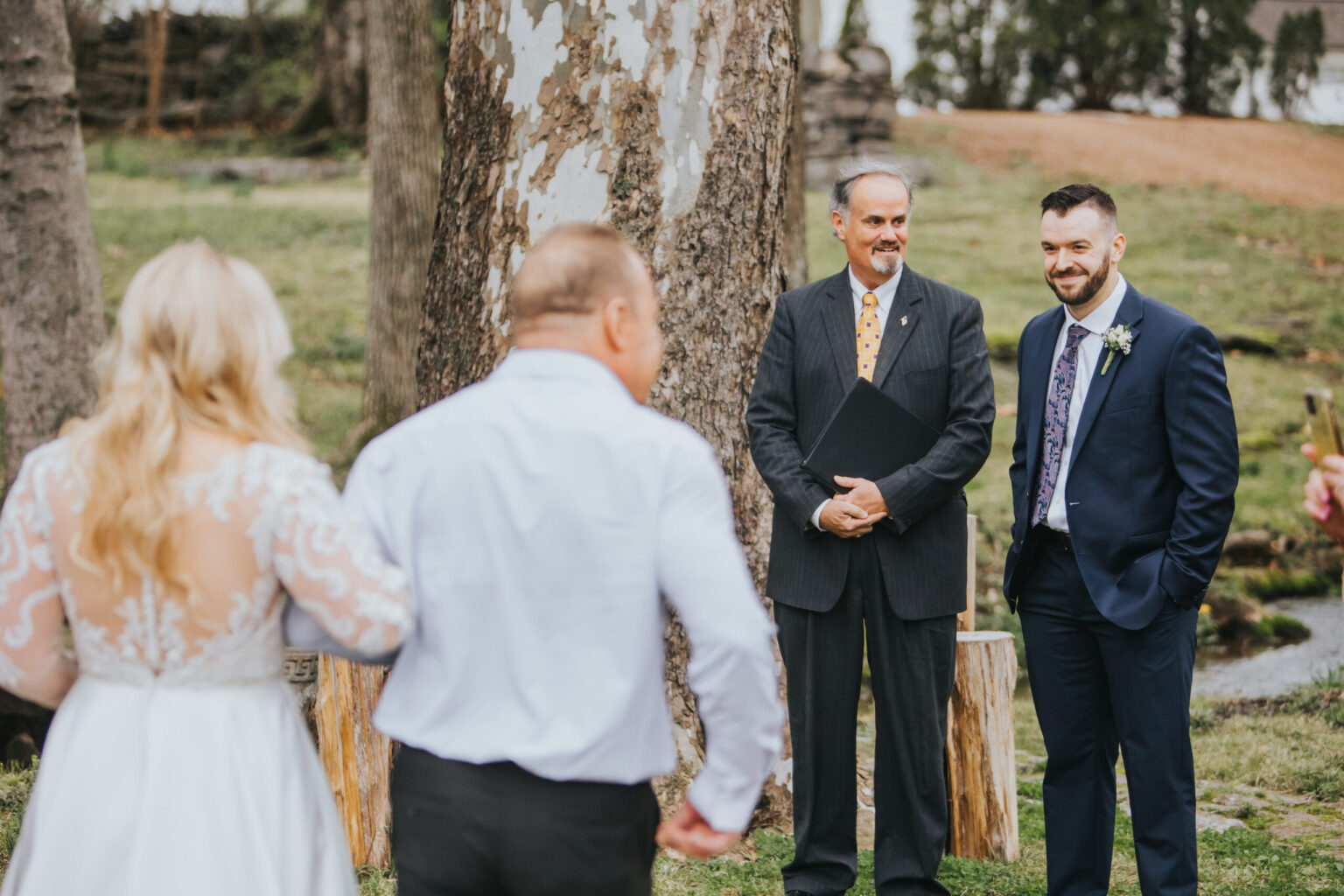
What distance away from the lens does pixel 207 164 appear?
2019 centimetres

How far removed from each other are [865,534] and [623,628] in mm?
1888

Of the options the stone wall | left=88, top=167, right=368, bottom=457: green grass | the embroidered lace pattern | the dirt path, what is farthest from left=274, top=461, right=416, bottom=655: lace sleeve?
the dirt path

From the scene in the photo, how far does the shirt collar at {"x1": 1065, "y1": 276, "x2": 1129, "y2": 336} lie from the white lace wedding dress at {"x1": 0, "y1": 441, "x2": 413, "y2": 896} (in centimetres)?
250

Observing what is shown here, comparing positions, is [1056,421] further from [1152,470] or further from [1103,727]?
[1103,727]

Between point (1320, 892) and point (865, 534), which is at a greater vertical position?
point (865, 534)

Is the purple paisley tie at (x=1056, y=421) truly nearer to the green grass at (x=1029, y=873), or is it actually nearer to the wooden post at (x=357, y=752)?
the green grass at (x=1029, y=873)

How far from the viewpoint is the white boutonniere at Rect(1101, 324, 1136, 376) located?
12.4 ft

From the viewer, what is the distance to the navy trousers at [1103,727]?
3.76m

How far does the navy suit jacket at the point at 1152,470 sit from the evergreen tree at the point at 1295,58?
25.6 m

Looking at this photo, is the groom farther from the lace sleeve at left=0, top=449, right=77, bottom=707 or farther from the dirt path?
the dirt path

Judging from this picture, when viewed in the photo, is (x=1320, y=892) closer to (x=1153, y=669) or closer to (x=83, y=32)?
(x=1153, y=669)

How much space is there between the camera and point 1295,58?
87.4 ft

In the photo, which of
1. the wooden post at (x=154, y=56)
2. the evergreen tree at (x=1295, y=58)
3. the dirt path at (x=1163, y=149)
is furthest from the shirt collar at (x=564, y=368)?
the evergreen tree at (x=1295, y=58)

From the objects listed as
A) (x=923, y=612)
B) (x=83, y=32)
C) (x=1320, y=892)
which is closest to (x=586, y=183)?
(x=923, y=612)
